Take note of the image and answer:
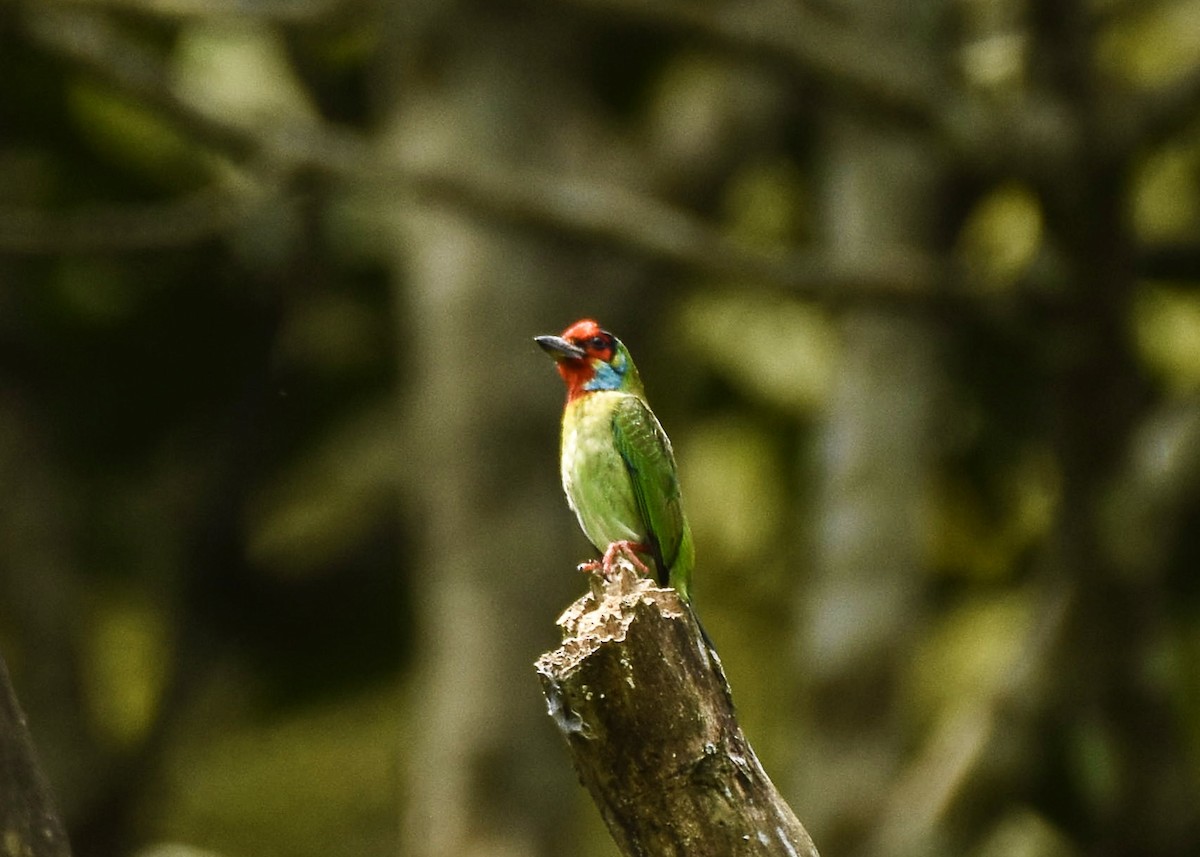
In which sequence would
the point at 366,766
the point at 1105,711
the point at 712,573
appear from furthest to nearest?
the point at 366,766
the point at 712,573
the point at 1105,711

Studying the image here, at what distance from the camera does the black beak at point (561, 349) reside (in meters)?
3.31

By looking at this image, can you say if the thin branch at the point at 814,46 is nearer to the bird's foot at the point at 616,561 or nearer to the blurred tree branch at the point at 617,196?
the blurred tree branch at the point at 617,196

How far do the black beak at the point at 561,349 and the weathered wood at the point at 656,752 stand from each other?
23.1 inches

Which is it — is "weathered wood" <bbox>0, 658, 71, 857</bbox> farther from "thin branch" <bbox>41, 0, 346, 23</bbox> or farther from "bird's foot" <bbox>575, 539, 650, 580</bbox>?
"thin branch" <bbox>41, 0, 346, 23</bbox>

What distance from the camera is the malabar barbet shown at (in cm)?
355

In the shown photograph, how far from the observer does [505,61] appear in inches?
428

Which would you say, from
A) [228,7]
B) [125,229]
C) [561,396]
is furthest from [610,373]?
[561,396]

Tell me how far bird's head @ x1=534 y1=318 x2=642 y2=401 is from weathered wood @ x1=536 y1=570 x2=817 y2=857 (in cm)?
63

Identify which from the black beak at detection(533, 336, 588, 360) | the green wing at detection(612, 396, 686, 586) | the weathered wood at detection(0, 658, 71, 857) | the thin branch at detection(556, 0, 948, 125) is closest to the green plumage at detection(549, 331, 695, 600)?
the green wing at detection(612, 396, 686, 586)

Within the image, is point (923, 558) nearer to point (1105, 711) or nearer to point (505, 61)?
point (1105, 711)

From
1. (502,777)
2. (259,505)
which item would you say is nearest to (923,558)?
(502,777)

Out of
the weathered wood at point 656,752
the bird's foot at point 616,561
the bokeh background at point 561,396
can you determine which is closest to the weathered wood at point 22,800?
the weathered wood at point 656,752

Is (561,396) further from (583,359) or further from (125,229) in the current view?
(583,359)

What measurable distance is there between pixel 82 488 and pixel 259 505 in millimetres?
1341
